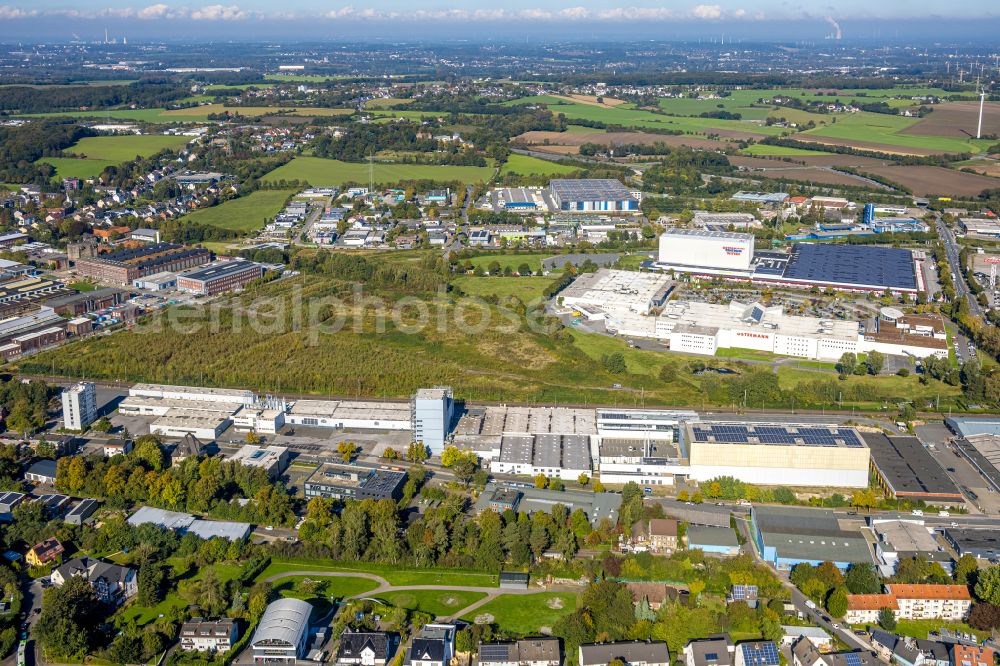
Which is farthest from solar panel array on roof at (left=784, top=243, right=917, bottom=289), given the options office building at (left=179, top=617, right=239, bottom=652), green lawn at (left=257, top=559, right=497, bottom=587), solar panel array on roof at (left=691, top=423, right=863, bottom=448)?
office building at (left=179, top=617, right=239, bottom=652)

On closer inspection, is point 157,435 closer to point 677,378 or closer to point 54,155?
point 677,378

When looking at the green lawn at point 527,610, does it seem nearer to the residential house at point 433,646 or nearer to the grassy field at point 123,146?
the residential house at point 433,646

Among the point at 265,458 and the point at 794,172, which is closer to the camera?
the point at 265,458

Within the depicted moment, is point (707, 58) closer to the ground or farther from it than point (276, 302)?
farther from it

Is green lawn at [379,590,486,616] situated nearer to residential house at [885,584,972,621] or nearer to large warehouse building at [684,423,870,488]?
large warehouse building at [684,423,870,488]

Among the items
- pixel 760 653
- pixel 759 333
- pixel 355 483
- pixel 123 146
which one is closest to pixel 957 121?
pixel 759 333

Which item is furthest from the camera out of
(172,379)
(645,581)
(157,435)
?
(172,379)

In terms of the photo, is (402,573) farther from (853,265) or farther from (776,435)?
(853,265)

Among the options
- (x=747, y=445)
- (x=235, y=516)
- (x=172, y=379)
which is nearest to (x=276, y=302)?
(x=172, y=379)
